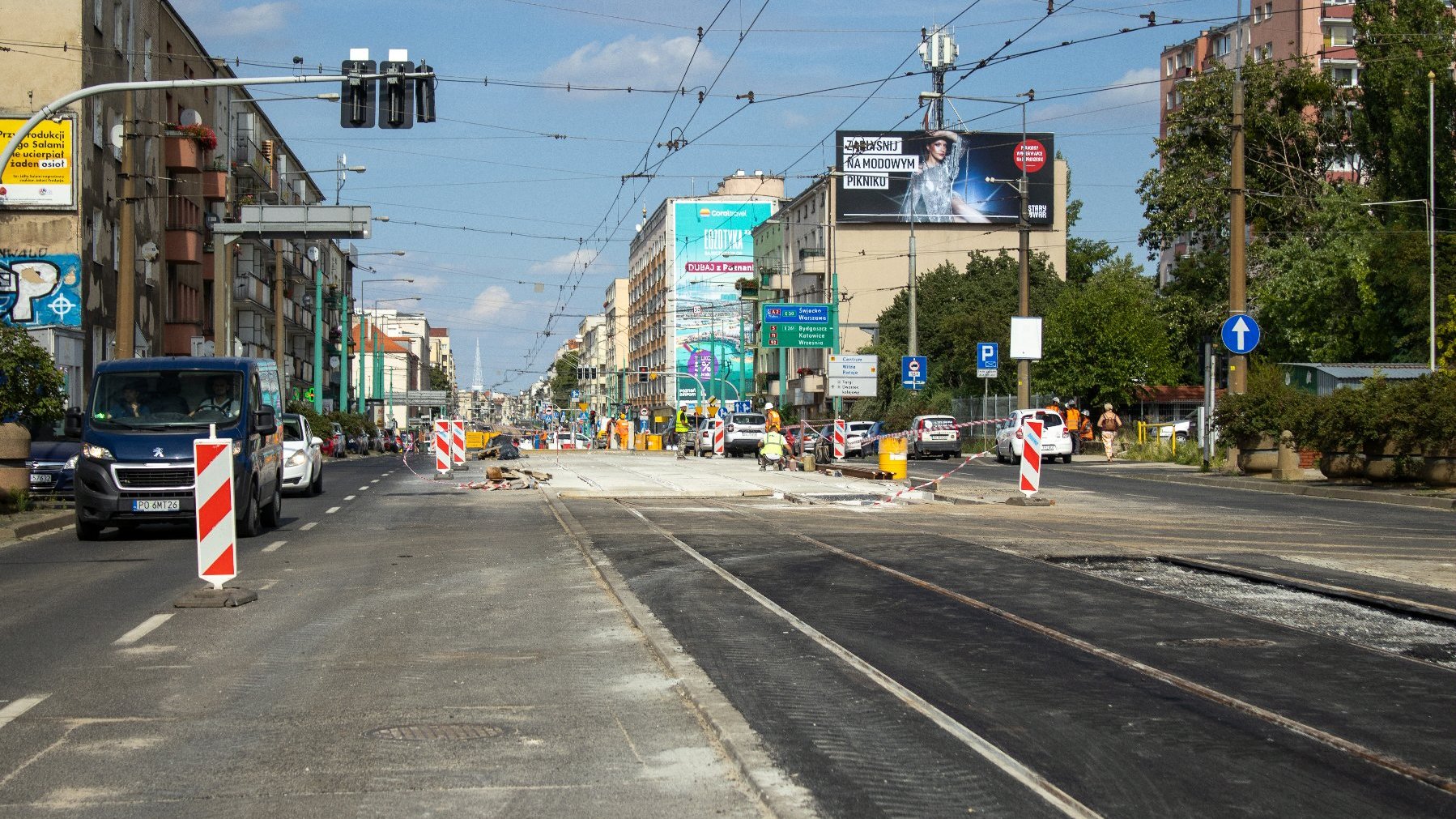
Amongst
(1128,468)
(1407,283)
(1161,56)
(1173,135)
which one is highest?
(1161,56)

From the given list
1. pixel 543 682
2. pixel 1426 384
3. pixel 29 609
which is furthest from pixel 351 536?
pixel 1426 384

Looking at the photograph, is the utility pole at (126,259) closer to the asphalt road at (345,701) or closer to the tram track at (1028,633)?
the tram track at (1028,633)

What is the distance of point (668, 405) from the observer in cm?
13412

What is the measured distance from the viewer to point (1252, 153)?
2606 inches

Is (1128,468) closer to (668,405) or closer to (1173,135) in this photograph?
(1173,135)

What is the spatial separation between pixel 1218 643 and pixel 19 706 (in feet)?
22.3

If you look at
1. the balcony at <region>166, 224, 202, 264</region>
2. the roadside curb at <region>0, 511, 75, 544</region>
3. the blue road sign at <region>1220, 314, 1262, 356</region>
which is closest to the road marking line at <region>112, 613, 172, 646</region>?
the roadside curb at <region>0, 511, 75, 544</region>

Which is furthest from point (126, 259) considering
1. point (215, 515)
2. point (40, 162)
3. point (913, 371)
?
point (913, 371)

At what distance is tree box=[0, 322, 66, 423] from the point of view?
21328mm

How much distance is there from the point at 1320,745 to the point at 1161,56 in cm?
11148

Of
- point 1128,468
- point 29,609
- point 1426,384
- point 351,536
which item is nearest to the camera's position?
point 29,609

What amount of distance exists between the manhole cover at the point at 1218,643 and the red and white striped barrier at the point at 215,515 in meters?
6.86

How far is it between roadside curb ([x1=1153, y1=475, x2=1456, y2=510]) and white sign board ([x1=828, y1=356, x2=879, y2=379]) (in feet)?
91.7

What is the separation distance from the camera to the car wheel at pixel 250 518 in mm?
17922
